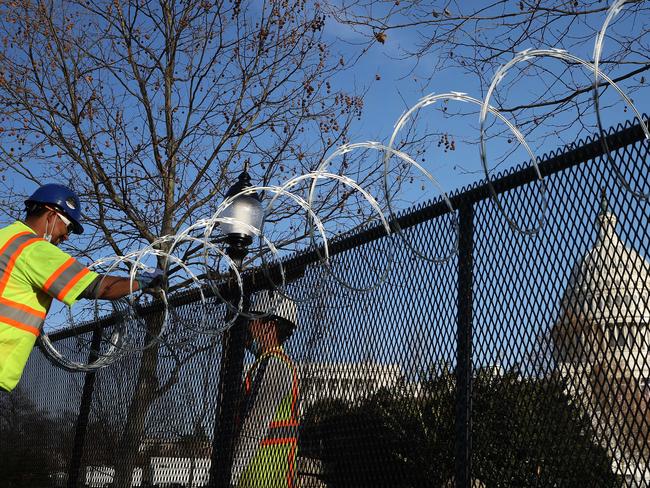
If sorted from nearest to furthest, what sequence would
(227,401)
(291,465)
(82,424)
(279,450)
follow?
(291,465), (279,450), (227,401), (82,424)

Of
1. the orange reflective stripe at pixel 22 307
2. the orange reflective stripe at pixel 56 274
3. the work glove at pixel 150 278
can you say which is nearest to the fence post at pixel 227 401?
the work glove at pixel 150 278

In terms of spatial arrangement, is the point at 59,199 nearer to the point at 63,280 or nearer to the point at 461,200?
the point at 63,280

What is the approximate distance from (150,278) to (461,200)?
208cm

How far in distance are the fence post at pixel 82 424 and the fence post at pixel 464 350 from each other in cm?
557

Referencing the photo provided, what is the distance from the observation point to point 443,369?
187 inches

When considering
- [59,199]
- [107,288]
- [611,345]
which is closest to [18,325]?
[107,288]

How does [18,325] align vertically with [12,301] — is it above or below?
below

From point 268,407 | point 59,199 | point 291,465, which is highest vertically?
point 59,199

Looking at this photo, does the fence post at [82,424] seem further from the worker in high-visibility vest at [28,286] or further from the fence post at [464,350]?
the fence post at [464,350]

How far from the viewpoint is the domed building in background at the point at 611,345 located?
3590mm

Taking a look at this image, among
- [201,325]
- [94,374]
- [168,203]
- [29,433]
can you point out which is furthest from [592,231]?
[168,203]

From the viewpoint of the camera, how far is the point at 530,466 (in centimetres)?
404

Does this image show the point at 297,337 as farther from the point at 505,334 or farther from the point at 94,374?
the point at 94,374

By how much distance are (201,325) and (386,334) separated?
2.65m
